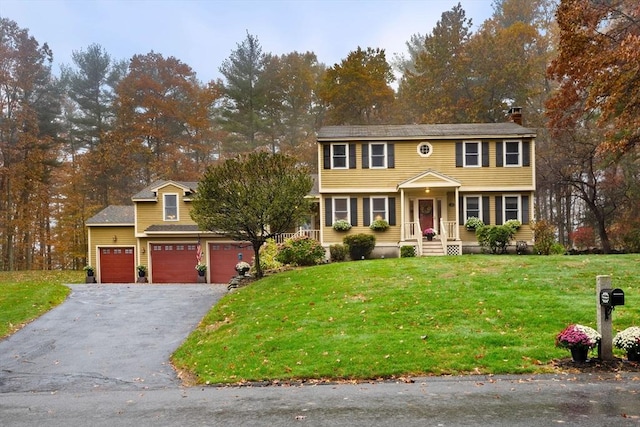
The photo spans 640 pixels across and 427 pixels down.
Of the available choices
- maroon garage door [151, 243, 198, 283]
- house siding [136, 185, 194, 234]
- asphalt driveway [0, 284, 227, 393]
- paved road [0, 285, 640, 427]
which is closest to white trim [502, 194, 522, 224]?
asphalt driveway [0, 284, 227, 393]

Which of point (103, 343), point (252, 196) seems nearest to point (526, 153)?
point (252, 196)

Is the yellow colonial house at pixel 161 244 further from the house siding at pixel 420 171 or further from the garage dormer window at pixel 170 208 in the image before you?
the house siding at pixel 420 171

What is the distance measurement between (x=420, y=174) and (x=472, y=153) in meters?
2.99

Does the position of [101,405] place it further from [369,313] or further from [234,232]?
[234,232]

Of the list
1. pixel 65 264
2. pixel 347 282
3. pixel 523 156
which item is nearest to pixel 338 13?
pixel 523 156

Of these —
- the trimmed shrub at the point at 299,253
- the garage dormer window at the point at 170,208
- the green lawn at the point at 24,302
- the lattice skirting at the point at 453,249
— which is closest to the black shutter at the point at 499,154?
the lattice skirting at the point at 453,249

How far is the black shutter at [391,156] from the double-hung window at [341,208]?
A: 2.73 meters

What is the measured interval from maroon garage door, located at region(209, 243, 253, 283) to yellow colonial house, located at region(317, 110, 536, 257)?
21.3ft

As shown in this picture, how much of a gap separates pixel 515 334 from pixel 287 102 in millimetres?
34910

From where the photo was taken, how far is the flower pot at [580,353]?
26.9ft

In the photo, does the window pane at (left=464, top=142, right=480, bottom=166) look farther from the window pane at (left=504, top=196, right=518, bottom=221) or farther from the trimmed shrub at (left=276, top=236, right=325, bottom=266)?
the trimmed shrub at (left=276, top=236, right=325, bottom=266)

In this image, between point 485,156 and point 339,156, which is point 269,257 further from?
point 485,156

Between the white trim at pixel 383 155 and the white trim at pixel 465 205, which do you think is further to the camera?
the white trim at pixel 383 155

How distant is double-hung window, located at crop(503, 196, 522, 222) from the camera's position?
23.2 metres
